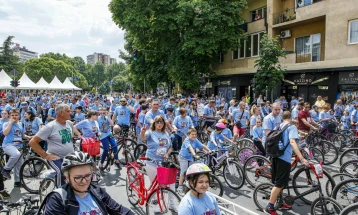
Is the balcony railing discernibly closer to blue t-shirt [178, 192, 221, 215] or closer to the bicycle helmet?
blue t-shirt [178, 192, 221, 215]

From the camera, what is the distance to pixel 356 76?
16.7 meters

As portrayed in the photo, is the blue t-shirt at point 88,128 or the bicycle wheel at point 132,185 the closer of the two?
the bicycle wheel at point 132,185

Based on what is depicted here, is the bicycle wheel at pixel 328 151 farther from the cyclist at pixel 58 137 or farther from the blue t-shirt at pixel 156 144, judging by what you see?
the cyclist at pixel 58 137

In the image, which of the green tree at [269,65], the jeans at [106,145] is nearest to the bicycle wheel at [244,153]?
the jeans at [106,145]

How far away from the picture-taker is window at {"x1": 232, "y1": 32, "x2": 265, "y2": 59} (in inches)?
1008

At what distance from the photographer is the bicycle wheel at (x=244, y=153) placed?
838cm

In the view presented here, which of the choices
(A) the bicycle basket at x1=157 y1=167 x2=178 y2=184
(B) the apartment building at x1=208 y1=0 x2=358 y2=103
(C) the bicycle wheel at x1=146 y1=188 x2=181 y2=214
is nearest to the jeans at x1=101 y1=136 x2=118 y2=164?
(C) the bicycle wheel at x1=146 y1=188 x2=181 y2=214

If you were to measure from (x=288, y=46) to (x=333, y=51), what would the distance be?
4977 mm

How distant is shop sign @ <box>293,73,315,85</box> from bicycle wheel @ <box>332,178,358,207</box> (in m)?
16.6

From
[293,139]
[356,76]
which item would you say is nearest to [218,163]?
[293,139]

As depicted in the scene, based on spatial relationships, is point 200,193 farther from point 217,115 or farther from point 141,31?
point 141,31

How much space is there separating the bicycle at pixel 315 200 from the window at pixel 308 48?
1760 centimetres

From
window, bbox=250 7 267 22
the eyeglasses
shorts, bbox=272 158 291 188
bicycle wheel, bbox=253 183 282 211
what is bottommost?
bicycle wheel, bbox=253 183 282 211

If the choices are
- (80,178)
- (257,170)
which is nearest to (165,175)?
(80,178)
